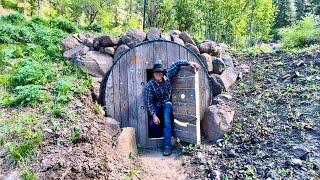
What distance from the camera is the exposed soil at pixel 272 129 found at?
4.84 meters

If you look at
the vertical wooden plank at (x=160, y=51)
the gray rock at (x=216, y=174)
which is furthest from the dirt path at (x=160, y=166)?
the vertical wooden plank at (x=160, y=51)

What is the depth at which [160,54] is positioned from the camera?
6.79 meters

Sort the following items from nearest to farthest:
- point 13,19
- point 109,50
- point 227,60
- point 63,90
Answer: point 63,90
point 109,50
point 227,60
point 13,19

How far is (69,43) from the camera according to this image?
7527mm

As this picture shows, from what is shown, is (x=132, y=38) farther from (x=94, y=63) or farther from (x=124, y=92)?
(x=124, y=92)

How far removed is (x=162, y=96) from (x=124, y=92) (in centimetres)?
75

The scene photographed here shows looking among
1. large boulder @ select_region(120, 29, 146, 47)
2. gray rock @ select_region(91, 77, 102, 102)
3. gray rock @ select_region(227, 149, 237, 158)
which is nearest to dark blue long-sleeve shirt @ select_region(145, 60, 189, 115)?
gray rock @ select_region(91, 77, 102, 102)

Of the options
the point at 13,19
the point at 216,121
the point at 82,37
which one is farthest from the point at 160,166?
the point at 13,19

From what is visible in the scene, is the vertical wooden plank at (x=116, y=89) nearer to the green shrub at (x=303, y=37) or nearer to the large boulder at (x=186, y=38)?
the large boulder at (x=186, y=38)

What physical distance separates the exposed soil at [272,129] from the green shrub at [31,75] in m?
2.86

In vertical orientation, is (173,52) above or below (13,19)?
below

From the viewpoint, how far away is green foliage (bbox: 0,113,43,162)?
448cm

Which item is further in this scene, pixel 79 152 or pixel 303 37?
pixel 303 37

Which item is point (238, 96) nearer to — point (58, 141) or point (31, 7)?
point (58, 141)
